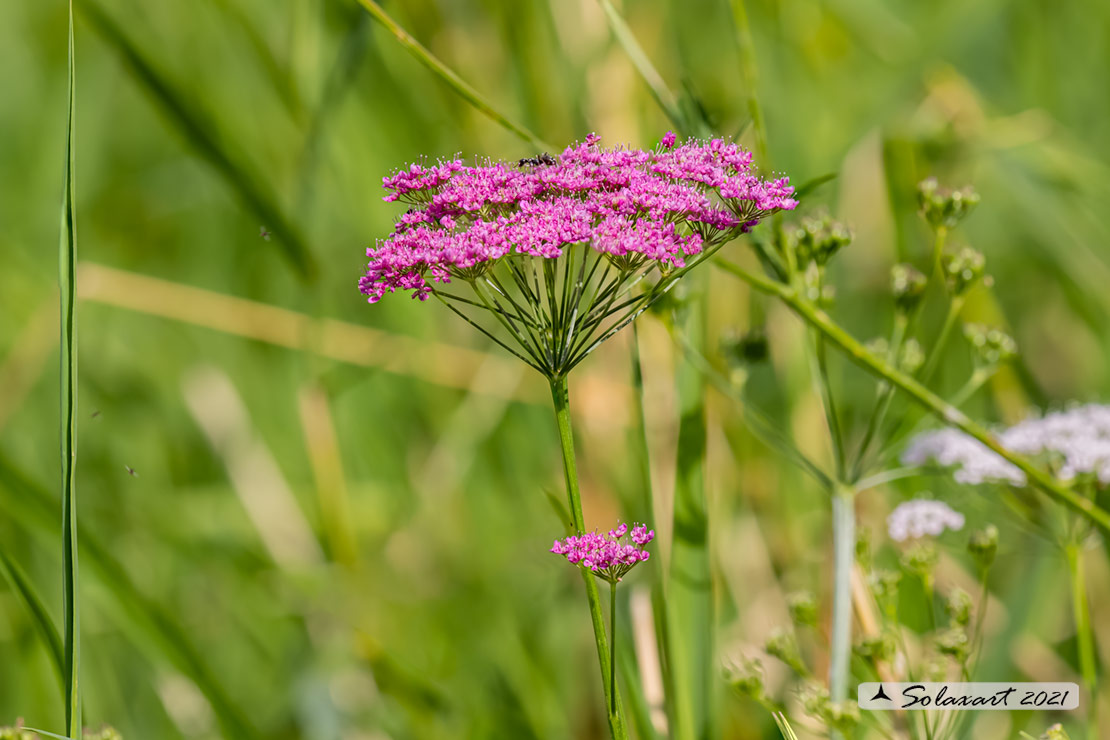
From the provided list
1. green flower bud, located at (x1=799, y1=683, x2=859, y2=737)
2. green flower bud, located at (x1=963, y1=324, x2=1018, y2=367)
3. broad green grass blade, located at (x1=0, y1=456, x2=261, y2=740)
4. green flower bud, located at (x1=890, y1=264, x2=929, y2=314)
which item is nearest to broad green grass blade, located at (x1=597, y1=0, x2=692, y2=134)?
green flower bud, located at (x1=890, y1=264, x2=929, y2=314)

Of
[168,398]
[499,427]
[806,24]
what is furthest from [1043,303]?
[168,398]

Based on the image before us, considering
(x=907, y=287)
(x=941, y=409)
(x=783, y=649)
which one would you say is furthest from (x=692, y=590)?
(x=907, y=287)

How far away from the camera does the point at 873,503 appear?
2893 mm

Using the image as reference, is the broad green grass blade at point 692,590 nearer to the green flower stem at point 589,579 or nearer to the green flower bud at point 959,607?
the green flower bud at point 959,607

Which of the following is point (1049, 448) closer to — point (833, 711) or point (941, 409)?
point (941, 409)

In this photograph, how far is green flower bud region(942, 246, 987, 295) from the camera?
5.73 ft

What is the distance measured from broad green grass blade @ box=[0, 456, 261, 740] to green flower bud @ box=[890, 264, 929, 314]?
4.50 feet

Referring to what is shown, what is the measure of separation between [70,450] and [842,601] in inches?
45.7

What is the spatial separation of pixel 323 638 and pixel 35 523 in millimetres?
900

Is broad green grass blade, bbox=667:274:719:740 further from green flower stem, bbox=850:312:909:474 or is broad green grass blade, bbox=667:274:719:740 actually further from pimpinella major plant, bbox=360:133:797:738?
pimpinella major plant, bbox=360:133:797:738

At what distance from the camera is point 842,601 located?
5.33ft

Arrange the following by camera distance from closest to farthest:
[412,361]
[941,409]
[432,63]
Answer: [941,409], [432,63], [412,361]

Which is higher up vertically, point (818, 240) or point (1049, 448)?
point (818, 240)

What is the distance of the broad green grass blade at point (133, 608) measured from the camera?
5.51 feet
